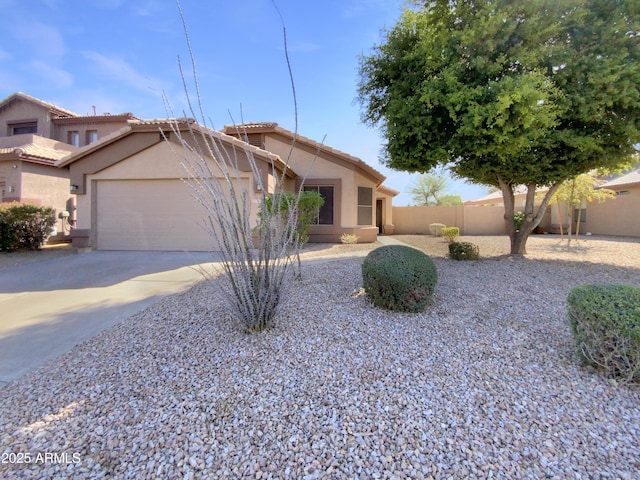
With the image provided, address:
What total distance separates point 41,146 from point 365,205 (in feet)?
56.1

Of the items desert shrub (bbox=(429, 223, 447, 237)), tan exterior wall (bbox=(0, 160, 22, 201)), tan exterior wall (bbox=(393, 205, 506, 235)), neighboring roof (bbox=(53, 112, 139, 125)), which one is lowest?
desert shrub (bbox=(429, 223, 447, 237))

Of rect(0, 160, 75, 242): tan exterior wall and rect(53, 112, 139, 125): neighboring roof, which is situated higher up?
rect(53, 112, 139, 125): neighboring roof

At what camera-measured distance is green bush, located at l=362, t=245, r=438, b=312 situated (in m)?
4.54

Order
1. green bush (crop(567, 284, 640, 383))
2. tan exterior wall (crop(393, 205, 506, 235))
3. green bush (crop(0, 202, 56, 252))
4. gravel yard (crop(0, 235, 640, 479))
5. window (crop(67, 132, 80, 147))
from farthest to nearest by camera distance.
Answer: tan exterior wall (crop(393, 205, 506, 235)) < window (crop(67, 132, 80, 147)) < green bush (crop(0, 202, 56, 252)) < green bush (crop(567, 284, 640, 383)) < gravel yard (crop(0, 235, 640, 479))

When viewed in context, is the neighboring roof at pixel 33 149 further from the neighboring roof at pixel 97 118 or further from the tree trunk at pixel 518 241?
the tree trunk at pixel 518 241

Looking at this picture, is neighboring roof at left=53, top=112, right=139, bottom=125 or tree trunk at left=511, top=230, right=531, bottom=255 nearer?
tree trunk at left=511, top=230, right=531, bottom=255

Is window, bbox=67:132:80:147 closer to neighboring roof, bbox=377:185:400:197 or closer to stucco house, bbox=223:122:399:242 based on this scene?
stucco house, bbox=223:122:399:242

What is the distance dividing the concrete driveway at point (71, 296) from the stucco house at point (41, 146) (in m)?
6.45

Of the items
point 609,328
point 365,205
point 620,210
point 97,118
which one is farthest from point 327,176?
point 620,210

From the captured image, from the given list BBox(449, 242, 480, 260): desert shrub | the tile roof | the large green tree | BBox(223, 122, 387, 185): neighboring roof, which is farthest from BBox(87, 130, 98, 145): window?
BBox(449, 242, 480, 260): desert shrub

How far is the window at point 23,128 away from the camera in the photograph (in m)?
19.5

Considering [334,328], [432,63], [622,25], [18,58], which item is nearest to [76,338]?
[334,328]

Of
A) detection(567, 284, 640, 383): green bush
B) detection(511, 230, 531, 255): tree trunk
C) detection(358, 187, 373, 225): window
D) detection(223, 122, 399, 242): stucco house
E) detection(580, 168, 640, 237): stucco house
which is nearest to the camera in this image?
detection(567, 284, 640, 383): green bush

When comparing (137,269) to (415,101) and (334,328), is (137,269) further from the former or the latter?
(415,101)
